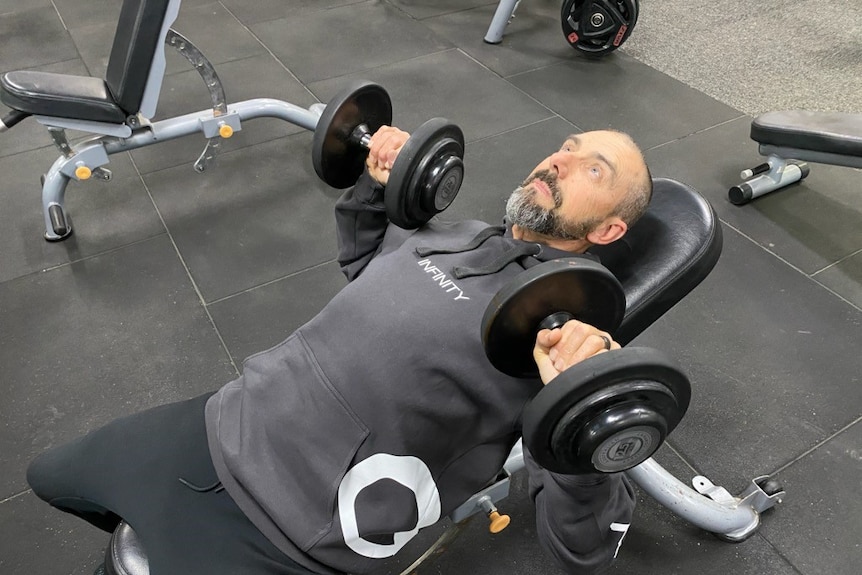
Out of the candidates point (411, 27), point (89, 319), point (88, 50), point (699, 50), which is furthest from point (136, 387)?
point (699, 50)

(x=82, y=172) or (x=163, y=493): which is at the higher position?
(x=163, y=493)

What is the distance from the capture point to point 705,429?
5.81 feet

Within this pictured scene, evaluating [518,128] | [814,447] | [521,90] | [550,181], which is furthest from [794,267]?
[521,90]

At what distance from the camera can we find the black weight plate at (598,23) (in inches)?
126

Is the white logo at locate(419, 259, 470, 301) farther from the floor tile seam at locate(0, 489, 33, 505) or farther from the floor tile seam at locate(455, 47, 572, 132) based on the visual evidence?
the floor tile seam at locate(455, 47, 572, 132)

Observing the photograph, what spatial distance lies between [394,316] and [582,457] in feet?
1.36

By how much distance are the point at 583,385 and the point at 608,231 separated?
59 cm

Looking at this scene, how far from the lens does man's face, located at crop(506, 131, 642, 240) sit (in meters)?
1.29

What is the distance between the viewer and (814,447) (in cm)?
173

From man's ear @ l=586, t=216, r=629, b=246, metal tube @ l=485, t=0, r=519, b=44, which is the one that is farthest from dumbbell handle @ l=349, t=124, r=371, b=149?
metal tube @ l=485, t=0, r=519, b=44

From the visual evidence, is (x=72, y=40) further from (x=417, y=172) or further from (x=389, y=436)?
(x=389, y=436)

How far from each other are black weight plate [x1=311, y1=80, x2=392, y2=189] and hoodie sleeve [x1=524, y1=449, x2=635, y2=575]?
806 mm

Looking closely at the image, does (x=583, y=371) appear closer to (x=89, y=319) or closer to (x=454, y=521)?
(x=454, y=521)

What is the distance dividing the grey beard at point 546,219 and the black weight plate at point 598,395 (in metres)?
0.50
